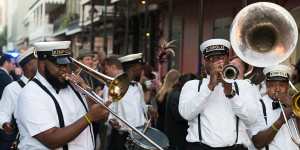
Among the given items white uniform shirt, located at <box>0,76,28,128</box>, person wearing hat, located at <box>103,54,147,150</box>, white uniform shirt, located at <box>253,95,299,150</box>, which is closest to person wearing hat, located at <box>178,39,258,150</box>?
white uniform shirt, located at <box>253,95,299,150</box>

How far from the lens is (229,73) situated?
497 centimetres

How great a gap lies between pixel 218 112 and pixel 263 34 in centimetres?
89

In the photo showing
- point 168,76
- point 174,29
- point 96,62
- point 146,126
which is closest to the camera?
point 146,126

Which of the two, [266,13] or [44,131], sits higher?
[266,13]

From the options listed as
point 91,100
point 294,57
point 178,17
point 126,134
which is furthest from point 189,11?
point 91,100

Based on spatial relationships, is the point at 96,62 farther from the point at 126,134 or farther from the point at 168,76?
the point at 126,134

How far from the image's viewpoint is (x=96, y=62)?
11188 millimetres

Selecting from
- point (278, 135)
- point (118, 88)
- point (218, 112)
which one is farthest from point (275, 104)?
point (118, 88)

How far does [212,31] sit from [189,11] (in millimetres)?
2109

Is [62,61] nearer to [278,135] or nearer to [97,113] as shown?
[97,113]

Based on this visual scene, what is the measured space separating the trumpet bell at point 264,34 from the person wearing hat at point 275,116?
16 centimetres

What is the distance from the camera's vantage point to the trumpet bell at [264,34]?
5.59m

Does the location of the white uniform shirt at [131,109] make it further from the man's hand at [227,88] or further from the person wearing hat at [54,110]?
the person wearing hat at [54,110]

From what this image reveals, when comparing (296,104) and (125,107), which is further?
(125,107)
